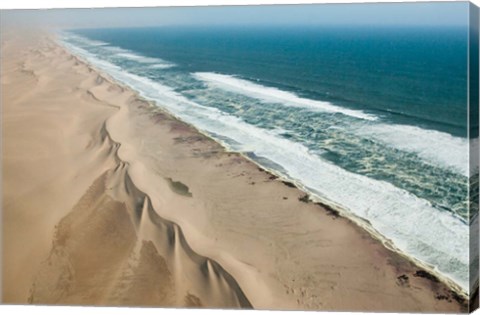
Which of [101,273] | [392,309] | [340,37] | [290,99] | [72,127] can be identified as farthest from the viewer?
[290,99]

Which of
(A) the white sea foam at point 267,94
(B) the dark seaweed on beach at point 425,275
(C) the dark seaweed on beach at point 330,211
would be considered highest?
(A) the white sea foam at point 267,94

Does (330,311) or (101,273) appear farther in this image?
(101,273)

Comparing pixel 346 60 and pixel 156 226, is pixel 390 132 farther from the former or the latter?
pixel 156 226

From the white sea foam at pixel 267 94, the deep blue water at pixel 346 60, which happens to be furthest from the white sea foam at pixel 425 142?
the white sea foam at pixel 267 94

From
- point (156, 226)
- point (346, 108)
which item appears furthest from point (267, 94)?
point (156, 226)

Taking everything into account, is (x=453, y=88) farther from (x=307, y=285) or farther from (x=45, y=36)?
(x=45, y=36)

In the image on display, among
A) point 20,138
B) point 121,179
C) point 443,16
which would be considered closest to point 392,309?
point 443,16

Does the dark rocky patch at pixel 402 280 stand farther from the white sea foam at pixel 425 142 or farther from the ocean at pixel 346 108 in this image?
the white sea foam at pixel 425 142
